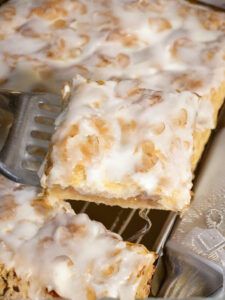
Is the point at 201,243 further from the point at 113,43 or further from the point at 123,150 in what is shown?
the point at 113,43

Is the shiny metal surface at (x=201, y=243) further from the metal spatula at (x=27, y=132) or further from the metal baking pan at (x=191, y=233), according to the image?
the metal spatula at (x=27, y=132)

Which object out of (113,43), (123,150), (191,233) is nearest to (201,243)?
(191,233)

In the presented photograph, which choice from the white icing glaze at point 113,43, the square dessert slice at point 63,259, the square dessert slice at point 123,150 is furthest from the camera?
the white icing glaze at point 113,43

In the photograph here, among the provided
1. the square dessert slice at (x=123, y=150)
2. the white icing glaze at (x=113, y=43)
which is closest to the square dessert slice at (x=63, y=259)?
the square dessert slice at (x=123, y=150)

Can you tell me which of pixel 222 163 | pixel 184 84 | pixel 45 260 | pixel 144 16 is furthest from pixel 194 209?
pixel 144 16

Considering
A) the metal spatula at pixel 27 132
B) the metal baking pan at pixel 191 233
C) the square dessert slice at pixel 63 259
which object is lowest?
the metal baking pan at pixel 191 233

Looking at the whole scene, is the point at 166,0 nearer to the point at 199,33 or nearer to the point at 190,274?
the point at 199,33
